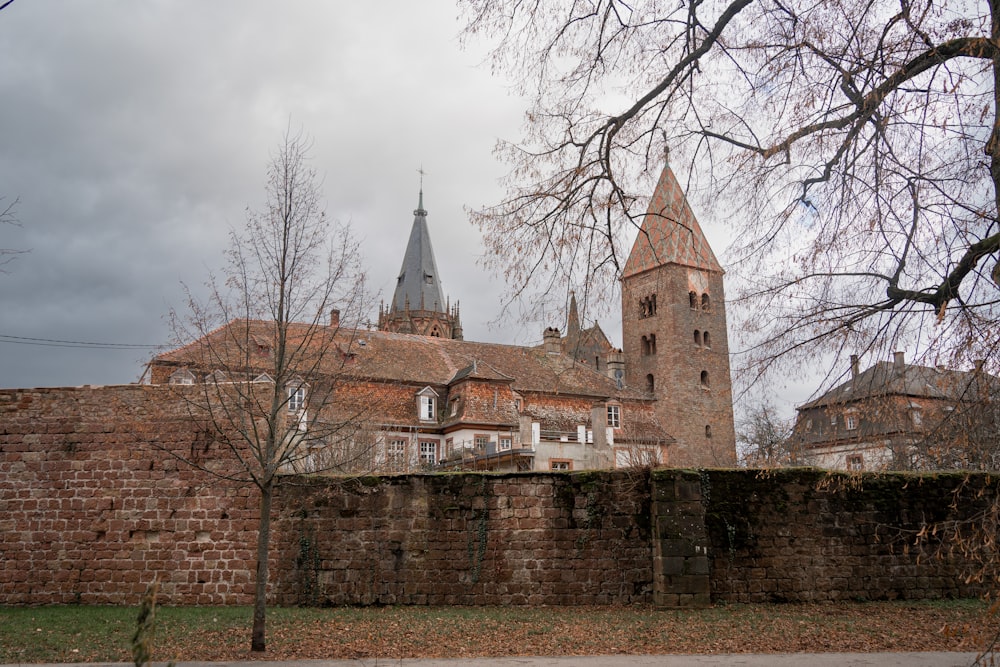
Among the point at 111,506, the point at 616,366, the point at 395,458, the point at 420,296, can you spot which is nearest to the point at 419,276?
the point at 420,296

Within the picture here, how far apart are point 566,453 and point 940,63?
85.5ft

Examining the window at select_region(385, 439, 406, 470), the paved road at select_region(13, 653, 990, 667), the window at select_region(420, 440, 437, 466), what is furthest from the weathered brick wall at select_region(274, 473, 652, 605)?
the window at select_region(420, 440, 437, 466)

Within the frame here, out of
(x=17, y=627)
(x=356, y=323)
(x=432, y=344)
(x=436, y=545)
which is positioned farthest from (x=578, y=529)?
(x=432, y=344)

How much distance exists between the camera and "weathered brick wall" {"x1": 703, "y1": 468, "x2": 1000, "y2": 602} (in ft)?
45.1

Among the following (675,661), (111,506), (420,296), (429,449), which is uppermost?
(420,296)

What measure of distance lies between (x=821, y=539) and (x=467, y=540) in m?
6.38

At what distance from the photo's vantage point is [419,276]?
81750mm

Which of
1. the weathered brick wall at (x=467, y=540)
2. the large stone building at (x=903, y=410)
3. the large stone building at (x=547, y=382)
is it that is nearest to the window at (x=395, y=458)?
the large stone building at (x=547, y=382)

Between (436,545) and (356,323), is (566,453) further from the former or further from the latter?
(356,323)

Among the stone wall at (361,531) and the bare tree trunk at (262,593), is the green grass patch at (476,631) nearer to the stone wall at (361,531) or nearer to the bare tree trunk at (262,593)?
the bare tree trunk at (262,593)

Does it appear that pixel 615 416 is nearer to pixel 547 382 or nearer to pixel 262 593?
pixel 547 382

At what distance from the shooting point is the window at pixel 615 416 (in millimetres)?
44969

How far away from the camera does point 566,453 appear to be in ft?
103

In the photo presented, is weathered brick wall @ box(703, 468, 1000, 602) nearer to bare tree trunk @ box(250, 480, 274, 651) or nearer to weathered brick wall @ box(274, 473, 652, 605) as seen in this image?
weathered brick wall @ box(274, 473, 652, 605)
